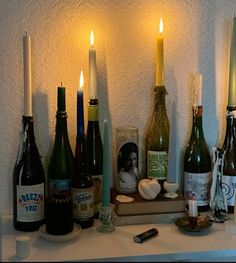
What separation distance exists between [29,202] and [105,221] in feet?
0.47

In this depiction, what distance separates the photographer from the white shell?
933 millimetres

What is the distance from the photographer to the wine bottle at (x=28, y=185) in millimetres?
900

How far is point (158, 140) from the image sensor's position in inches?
39.6

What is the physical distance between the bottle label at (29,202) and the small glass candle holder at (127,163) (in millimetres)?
166

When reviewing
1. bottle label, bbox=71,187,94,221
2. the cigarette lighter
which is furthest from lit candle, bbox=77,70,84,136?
the cigarette lighter

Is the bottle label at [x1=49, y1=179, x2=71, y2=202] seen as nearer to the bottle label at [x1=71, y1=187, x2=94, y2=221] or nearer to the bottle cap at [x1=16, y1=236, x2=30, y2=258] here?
the bottle label at [x1=71, y1=187, x2=94, y2=221]

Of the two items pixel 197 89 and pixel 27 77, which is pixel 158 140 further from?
pixel 27 77

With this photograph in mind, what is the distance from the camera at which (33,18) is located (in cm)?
94

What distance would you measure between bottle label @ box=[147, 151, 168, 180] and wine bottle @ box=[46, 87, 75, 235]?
0.53 ft

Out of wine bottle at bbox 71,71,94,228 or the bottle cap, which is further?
wine bottle at bbox 71,71,94,228

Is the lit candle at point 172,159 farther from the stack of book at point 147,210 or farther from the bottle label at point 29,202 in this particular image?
the bottle label at point 29,202

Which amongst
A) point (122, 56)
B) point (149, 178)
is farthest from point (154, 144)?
point (122, 56)

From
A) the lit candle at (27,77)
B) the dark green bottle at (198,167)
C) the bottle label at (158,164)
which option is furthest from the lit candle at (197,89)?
the lit candle at (27,77)

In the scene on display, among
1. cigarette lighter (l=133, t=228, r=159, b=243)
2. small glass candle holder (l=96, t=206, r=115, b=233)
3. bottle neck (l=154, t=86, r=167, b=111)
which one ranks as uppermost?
bottle neck (l=154, t=86, r=167, b=111)
